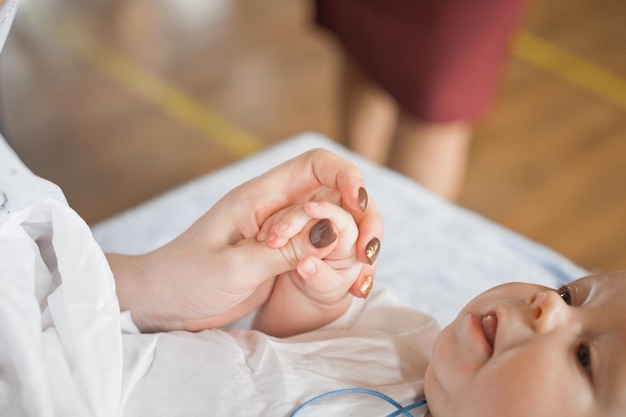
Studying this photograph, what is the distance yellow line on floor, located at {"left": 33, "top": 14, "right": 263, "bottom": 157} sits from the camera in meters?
2.29

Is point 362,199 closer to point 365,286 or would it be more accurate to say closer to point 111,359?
point 365,286

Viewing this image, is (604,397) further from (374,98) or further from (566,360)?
(374,98)

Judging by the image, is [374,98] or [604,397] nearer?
[604,397]

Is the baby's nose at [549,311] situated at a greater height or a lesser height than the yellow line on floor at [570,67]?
greater

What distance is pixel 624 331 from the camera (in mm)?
734

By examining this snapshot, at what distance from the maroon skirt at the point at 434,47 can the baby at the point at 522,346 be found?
81 cm

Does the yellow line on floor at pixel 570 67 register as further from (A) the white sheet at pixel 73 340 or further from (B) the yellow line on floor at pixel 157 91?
(A) the white sheet at pixel 73 340

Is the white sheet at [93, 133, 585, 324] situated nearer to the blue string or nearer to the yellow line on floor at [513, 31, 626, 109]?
the blue string

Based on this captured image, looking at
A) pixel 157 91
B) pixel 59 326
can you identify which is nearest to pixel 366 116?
pixel 157 91

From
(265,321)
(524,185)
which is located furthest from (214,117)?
(265,321)

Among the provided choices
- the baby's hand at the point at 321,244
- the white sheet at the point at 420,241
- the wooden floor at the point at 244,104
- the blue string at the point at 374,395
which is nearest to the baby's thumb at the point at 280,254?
the baby's hand at the point at 321,244

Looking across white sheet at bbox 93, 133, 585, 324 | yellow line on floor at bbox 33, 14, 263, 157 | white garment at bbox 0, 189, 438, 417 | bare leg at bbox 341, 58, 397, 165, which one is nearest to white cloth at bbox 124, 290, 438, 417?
white garment at bbox 0, 189, 438, 417

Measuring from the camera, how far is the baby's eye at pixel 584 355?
74 cm

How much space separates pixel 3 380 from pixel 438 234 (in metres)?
0.74
